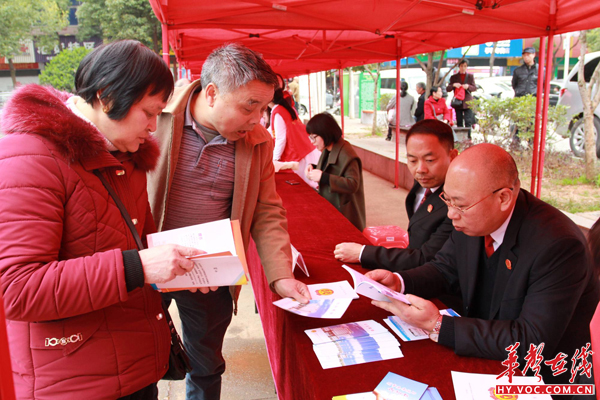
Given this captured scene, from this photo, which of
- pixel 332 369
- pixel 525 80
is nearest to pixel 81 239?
pixel 332 369

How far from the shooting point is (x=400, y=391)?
3.72 feet

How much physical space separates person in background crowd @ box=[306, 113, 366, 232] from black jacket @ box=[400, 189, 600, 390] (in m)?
1.92

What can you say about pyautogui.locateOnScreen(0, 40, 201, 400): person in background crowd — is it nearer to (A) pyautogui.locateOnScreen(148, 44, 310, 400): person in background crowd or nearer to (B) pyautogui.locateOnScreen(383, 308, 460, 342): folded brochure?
(A) pyautogui.locateOnScreen(148, 44, 310, 400): person in background crowd

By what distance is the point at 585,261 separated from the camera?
136cm

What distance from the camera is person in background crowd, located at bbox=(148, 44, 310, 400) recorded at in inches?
59.9

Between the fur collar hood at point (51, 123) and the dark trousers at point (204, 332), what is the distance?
0.94 metres

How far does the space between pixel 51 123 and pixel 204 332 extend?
116 cm

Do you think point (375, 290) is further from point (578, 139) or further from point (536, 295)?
point (578, 139)

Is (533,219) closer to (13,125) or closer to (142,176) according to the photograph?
(142,176)

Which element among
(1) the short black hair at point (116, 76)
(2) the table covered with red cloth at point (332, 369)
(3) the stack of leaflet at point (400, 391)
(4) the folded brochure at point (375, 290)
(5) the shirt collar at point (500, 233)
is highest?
(1) the short black hair at point (116, 76)

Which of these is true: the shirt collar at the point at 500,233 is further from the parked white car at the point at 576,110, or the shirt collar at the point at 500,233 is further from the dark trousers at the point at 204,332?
the parked white car at the point at 576,110

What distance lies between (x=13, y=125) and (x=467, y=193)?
4.15 feet

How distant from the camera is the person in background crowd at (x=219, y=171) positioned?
1521mm

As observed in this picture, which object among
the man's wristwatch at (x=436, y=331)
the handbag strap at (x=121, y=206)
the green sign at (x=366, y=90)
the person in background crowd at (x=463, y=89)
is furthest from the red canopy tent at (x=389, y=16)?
the green sign at (x=366, y=90)
